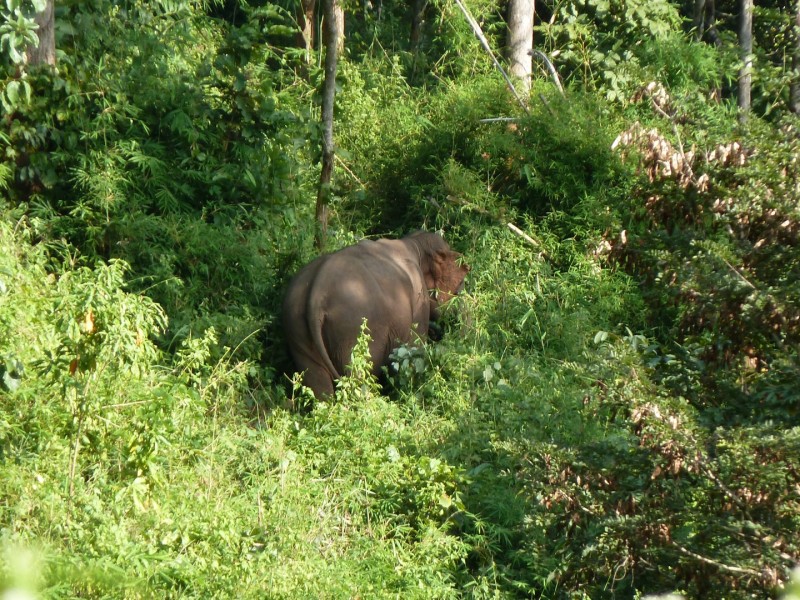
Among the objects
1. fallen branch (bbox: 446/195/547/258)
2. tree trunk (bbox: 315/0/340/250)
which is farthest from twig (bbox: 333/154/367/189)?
tree trunk (bbox: 315/0/340/250)

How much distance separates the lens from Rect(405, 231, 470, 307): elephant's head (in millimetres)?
9162

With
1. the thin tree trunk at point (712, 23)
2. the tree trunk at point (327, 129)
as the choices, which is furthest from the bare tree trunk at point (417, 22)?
the tree trunk at point (327, 129)

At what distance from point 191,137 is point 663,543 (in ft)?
18.7

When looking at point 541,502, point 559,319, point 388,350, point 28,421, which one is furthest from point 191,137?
point 541,502

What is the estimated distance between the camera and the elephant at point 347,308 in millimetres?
7551

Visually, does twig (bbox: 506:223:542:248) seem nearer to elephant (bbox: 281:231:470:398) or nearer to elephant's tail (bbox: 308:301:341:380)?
elephant (bbox: 281:231:470:398)

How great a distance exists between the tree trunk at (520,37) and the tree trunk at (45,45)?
16.7ft

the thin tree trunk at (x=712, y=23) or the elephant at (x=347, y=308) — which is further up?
the thin tree trunk at (x=712, y=23)

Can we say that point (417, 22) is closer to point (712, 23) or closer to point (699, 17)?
point (699, 17)

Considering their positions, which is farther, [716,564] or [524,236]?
[524,236]

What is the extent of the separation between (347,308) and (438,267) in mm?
1758

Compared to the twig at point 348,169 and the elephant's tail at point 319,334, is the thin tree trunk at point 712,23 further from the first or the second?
the elephant's tail at point 319,334

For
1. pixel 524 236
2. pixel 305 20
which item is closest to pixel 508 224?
pixel 524 236

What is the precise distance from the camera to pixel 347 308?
7.59 m
